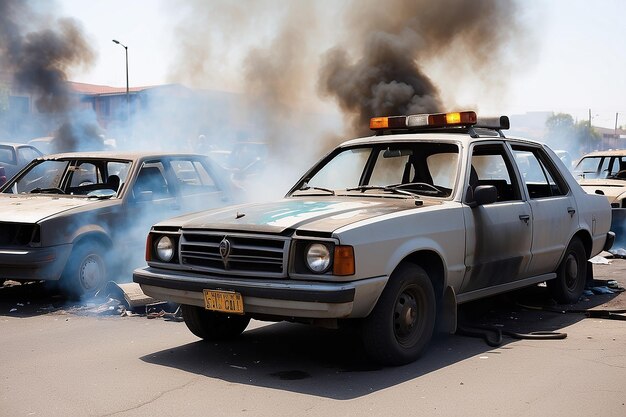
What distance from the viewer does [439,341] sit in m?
5.87

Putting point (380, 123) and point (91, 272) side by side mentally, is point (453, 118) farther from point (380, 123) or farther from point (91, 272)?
point (91, 272)

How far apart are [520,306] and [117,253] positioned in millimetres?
3918

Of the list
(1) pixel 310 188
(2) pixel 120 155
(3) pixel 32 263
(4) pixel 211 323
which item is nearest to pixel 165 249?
(4) pixel 211 323

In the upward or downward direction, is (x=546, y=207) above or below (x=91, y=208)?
above

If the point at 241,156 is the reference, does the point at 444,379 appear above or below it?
below

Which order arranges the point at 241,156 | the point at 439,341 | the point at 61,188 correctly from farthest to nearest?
the point at 241,156
the point at 61,188
the point at 439,341

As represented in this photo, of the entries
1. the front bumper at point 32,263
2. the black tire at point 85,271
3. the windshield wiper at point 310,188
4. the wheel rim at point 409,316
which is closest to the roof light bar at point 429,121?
the windshield wiper at point 310,188

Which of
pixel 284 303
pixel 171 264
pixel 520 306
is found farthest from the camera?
pixel 520 306

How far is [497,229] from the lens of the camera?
19.6ft

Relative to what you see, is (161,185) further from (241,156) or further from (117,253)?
(241,156)

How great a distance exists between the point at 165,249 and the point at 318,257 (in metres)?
1.26

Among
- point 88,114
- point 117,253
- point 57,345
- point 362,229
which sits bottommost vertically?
point 57,345

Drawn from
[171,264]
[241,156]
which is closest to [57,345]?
[171,264]

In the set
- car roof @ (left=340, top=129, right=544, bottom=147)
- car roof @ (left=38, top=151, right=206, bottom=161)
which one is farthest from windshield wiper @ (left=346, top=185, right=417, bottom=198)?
car roof @ (left=38, top=151, right=206, bottom=161)
